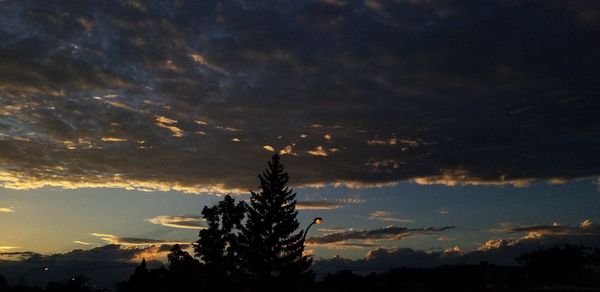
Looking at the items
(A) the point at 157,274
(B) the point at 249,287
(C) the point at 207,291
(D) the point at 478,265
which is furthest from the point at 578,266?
(A) the point at 157,274

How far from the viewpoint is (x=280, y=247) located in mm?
63062

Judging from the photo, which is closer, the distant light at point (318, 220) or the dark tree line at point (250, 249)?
the distant light at point (318, 220)

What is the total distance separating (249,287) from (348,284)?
1365 cm

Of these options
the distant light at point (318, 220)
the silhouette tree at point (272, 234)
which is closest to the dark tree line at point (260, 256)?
the silhouette tree at point (272, 234)

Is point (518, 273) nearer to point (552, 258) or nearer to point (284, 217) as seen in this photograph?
point (552, 258)

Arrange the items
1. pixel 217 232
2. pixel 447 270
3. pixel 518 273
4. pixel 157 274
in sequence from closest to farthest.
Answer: pixel 518 273, pixel 447 270, pixel 217 232, pixel 157 274

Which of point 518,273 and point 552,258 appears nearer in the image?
point 518,273

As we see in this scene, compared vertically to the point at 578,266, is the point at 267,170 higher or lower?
higher

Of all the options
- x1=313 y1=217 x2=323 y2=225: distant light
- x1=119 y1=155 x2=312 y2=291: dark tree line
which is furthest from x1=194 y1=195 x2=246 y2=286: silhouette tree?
x1=313 y1=217 x2=323 y2=225: distant light

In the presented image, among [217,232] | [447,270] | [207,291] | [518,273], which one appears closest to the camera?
[518,273]

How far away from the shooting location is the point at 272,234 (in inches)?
2477

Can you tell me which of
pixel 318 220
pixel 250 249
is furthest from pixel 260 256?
pixel 318 220

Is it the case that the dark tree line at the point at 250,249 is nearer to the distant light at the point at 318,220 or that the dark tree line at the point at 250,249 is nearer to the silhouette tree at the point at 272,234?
the silhouette tree at the point at 272,234

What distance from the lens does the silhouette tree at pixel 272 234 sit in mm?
62438
